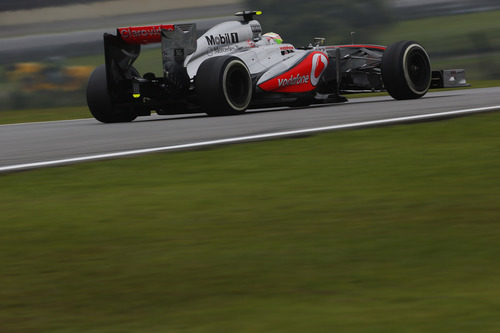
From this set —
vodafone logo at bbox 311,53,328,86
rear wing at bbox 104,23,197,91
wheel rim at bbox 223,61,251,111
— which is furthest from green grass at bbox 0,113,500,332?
vodafone logo at bbox 311,53,328,86

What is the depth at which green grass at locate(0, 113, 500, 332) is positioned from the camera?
3.41m

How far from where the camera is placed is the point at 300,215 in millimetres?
5023

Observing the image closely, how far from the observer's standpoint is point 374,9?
28.4 m

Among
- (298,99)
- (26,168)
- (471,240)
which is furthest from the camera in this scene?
(298,99)

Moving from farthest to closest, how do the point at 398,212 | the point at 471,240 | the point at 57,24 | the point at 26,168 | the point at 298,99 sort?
1. the point at 57,24
2. the point at 298,99
3. the point at 26,168
4. the point at 398,212
5. the point at 471,240

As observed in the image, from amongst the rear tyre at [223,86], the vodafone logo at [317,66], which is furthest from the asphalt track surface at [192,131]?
the vodafone logo at [317,66]

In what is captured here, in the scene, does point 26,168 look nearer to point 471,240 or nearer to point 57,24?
point 471,240

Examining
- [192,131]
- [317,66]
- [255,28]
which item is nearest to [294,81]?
[317,66]

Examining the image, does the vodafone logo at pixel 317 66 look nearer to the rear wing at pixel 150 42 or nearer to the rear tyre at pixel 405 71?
the rear tyre at pixel 405 71

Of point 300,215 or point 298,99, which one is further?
point 298,99

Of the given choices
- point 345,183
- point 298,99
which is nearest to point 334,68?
Answer: point 298,99

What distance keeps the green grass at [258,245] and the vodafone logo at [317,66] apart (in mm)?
5780

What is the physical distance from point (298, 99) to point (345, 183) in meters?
6.96

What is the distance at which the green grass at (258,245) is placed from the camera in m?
3.41
